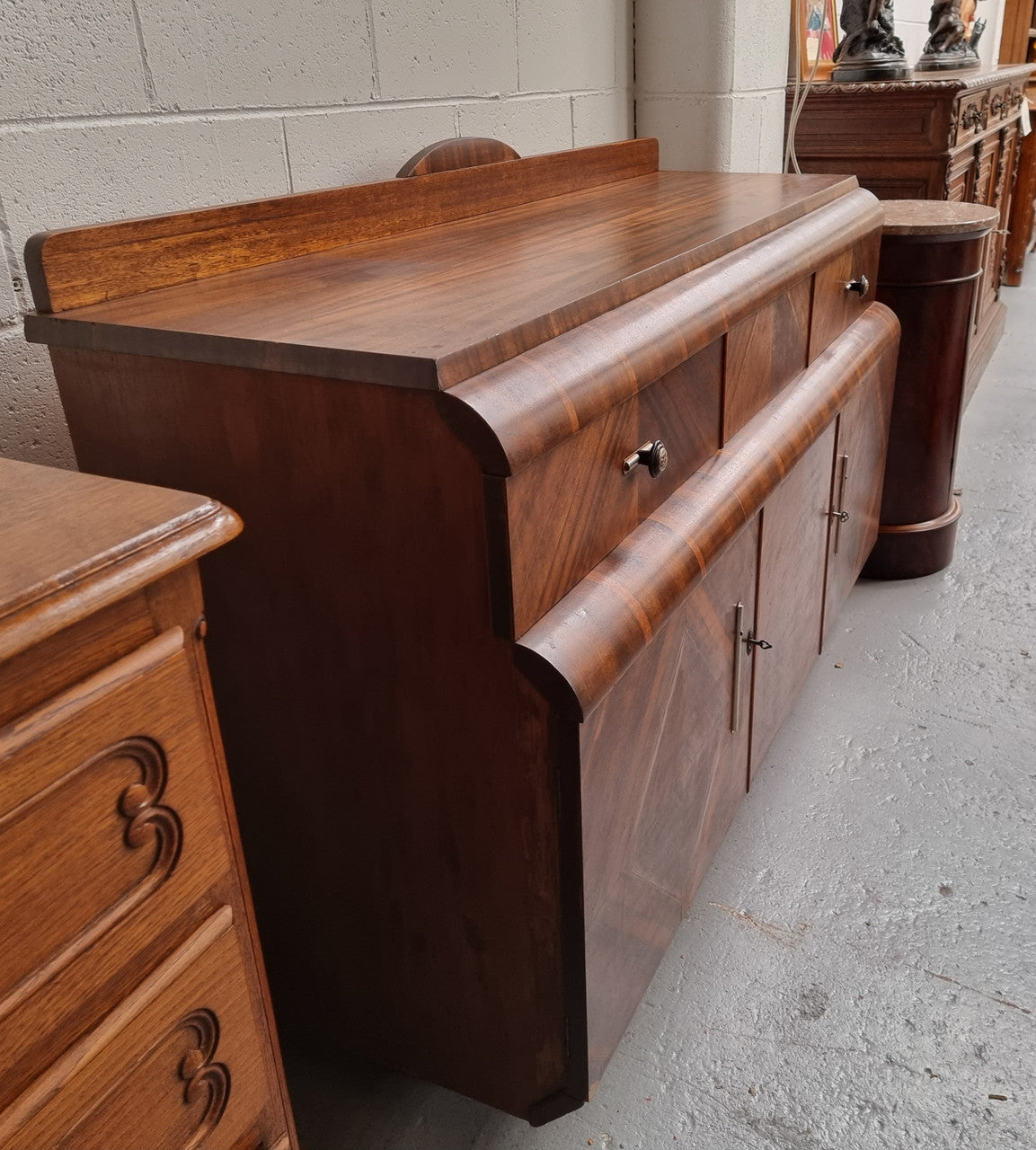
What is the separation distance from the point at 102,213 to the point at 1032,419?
3332 millimetres

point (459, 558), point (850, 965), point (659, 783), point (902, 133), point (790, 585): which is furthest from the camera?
point (902, 133)

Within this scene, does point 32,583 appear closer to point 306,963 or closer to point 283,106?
point 306,963

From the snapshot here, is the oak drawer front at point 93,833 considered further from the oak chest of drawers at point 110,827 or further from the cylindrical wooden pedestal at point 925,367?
the cylindrical wooden pedestal at point 925,367

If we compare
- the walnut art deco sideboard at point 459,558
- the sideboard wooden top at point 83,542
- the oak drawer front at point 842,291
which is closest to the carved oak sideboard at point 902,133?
the oak drawer front at point 842,291

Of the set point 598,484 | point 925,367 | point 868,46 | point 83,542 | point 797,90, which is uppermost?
point 868,46

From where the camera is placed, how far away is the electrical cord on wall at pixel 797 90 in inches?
111

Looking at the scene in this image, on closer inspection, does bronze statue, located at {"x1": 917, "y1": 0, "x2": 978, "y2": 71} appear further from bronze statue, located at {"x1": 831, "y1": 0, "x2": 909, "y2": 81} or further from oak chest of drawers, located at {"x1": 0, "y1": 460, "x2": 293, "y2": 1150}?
oak chest of drawers, located at {"x1": 0, "y1": 460, "x2": 293, "y2": 1150}

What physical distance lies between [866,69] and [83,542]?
3310 millimetres

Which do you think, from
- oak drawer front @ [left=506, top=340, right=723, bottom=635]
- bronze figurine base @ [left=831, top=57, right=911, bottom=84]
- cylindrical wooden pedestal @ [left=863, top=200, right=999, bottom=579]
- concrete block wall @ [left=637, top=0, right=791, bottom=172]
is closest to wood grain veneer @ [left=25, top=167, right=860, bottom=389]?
oak drawer front @ [left=506, top=340, right=723, bottom=635]

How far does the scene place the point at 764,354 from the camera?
1.39 meters

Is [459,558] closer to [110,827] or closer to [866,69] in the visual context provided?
[110,827]

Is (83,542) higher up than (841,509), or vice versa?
(83,542)

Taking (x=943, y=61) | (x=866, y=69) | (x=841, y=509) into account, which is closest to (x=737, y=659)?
(x=841, y=509)

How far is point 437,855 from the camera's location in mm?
1047
